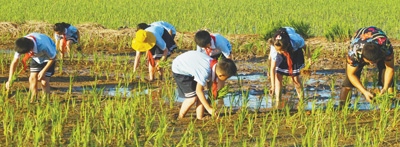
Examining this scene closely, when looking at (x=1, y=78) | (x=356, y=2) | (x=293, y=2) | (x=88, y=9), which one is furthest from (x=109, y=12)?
(x=1, y=78)

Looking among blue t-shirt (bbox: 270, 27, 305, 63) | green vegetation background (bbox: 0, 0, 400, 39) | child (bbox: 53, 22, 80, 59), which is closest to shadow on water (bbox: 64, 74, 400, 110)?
blue t-shirt (bbox: 270, 27, 305, 63)

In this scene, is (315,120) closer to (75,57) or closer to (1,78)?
(1,78)

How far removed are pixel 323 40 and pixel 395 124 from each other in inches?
220

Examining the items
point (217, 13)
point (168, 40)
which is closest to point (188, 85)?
point (168, 40)

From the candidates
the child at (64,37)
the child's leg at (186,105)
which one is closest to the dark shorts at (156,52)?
the child at (64,37)

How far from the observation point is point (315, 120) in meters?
5.37

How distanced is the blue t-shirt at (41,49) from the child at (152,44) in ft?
4.51

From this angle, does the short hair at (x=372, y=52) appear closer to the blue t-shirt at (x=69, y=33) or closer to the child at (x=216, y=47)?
the child at (x=216, y=47)

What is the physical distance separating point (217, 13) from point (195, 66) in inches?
484

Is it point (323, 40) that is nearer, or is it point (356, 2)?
point (323, 40)

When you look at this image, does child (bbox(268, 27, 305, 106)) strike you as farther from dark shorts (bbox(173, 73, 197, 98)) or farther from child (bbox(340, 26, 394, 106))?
dark shorts (bbox(173, 73, 197, 98))

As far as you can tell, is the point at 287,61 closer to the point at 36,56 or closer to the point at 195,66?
the point at 195,66

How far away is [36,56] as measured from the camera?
6.62 m

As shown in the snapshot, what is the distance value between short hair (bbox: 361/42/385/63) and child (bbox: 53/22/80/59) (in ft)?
16.8
